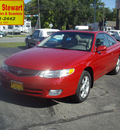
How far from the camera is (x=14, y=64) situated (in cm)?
395

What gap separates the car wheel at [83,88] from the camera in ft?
13.1

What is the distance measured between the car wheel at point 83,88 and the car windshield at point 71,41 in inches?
31.6

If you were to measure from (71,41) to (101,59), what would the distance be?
→ 2.98ft

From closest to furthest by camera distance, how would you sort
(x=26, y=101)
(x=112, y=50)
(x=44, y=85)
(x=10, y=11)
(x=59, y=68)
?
(x=44, y=85) → (x=59, y=68) → (x=26, y=101) → (x=112, y=50) → (x=10, y=11)

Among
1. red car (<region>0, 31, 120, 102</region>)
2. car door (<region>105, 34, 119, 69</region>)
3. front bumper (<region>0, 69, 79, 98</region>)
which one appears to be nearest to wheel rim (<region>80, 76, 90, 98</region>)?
red car (<region>0, 31, 120, 102</region>)

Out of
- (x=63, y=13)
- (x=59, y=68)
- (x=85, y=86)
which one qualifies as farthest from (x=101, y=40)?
(x=63, y=13)

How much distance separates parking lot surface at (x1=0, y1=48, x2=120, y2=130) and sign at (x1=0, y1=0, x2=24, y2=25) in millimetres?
12473

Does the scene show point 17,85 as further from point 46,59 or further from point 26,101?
point 46,59

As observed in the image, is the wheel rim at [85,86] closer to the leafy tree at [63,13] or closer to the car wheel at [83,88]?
A: the car wheel at [83,88]

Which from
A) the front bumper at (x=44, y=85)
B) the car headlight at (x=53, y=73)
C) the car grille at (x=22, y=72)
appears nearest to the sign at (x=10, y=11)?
the car grille at (x=22, y=72)

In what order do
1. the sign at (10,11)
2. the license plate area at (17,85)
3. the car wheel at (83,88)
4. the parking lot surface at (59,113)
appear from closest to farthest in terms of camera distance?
the parking lot surface at (59,113) < the license plate area at (17,85) < the car wheel at (83,88) < the sign at (10,11)

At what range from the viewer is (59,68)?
3689 mm

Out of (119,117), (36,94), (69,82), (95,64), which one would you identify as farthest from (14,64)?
(119,117)

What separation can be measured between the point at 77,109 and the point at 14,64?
155cm
